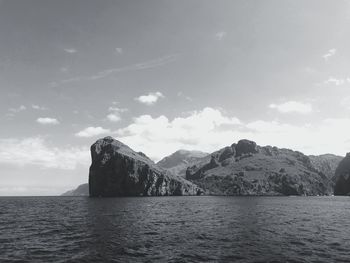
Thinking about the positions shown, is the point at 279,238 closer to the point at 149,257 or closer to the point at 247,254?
the point at 247,254

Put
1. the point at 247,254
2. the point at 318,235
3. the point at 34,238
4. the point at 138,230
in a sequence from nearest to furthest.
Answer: the point at 247,254 → the point at 34,238 → the point at 318,235 → the point at 138,230

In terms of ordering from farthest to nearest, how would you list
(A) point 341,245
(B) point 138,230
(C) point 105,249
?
(B) point 138,230 < (A) point 341,245 < (C) point 105,249

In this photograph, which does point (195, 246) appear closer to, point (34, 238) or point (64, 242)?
point (64, 242)

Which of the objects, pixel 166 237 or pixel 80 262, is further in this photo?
pixel 166 237

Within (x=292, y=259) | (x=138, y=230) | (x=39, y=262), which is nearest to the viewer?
(x=39, y=262)

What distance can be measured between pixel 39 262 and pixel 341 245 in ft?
115

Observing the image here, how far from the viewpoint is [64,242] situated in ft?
127

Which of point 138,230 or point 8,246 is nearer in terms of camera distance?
point 8,246

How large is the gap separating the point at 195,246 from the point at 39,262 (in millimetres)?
17392

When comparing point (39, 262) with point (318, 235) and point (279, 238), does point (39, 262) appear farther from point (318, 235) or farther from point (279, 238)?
point (318, 235)

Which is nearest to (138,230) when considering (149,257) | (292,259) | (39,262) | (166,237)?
(166,237)

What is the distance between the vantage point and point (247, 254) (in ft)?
107

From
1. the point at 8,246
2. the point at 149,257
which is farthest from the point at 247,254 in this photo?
the point at 8,246

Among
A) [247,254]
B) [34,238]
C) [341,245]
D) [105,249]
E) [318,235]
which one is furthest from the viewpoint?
[318,235]
